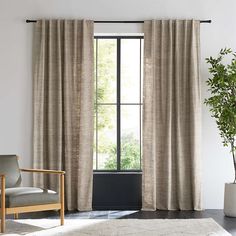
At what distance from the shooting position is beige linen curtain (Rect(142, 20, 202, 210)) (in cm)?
747

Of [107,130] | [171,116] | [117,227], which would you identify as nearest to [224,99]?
[171,116]

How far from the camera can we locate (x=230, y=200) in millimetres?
7004

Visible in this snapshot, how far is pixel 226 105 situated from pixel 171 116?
0.81m

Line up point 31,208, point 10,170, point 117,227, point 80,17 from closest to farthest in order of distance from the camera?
point 31,208
point 117,227
point 10,170
point 80,17

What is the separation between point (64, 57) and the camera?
7.54 m

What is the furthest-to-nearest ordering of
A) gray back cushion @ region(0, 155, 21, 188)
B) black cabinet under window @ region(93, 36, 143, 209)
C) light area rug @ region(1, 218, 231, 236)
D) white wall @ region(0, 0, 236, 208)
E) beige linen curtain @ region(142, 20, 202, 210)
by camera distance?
1. black cabinet under window @ region(93, 36, 143, 209)
2. white wall @ region(0, 0, 236, 208)
3. beige linen curtain @ region(142, 20, 202, 210)
4. gray back cushion @ region(0, 155, 21, 188)
5. light area rug @ region(1, 218, 231, 236)

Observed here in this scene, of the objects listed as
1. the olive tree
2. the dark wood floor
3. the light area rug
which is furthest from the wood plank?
the olive tree

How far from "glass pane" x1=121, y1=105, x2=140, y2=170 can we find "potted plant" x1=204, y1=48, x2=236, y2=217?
1.13m

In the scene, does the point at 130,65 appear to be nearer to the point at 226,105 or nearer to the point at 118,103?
the point at 118,103

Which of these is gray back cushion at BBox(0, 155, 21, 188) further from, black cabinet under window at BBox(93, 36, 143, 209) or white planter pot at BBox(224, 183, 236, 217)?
white planter pot at BBox(224, 183, 236, 217)

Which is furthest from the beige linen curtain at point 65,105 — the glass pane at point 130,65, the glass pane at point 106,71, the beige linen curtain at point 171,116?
the beige linen curtain at point 171,116

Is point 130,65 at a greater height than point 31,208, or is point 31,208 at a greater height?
point 130,65

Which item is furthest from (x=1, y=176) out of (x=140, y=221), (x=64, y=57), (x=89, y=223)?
(x=64, y=57)

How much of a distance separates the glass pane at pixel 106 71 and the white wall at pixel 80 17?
44cm
